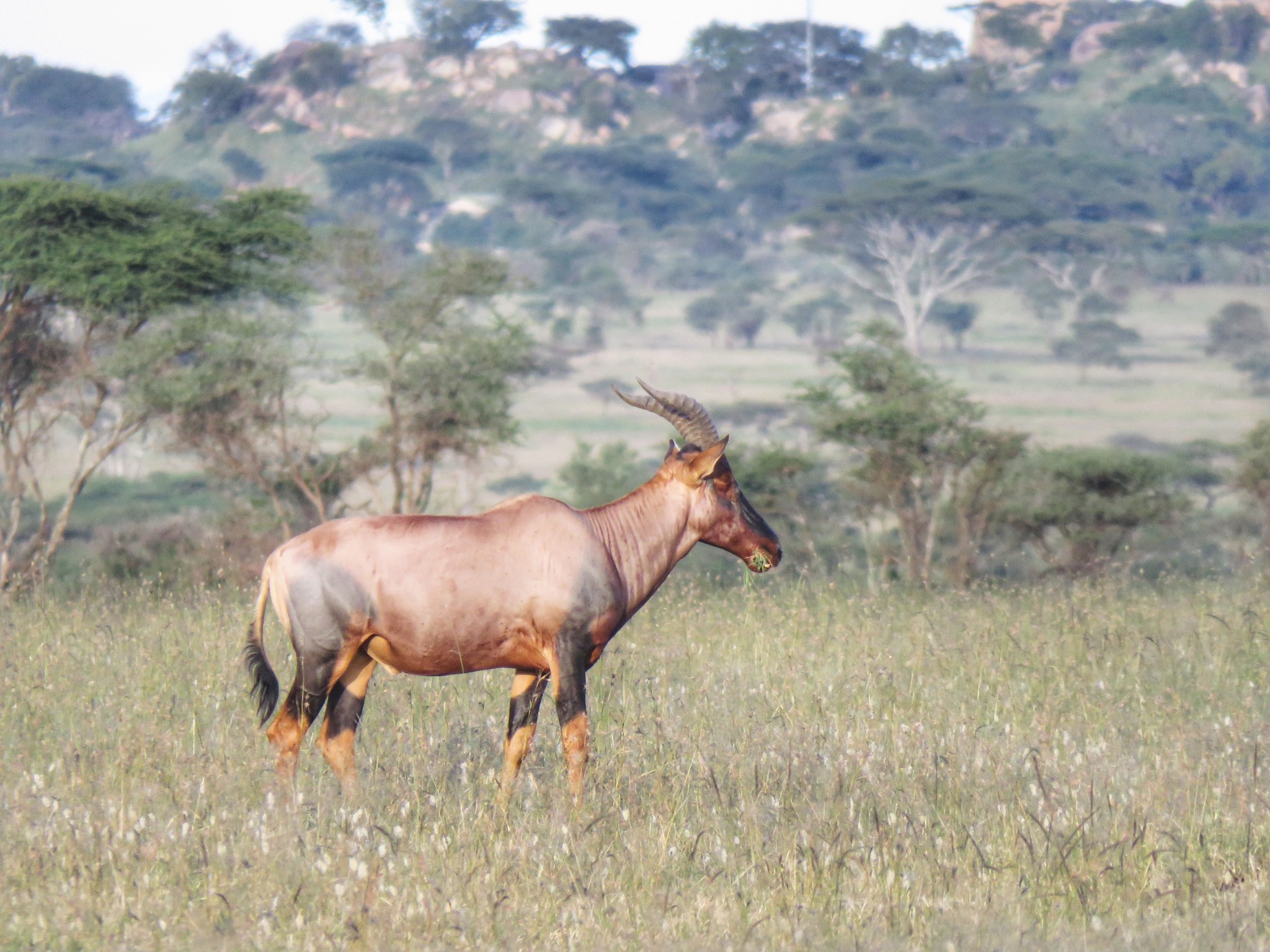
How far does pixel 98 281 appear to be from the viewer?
584 inches

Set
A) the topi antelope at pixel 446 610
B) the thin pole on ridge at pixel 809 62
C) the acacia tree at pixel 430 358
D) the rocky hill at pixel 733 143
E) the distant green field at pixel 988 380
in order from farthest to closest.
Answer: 1. the thin pole on ridge at pixel 809 62
2. the rocky hill at pixel 733 143
3. the distant green field at pixel 988 380
4. the acacia tree at pixel 430 358
5. the topi antelope at pixel 446 610

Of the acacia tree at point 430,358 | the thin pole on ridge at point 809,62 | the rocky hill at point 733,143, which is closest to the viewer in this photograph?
the acacia tree at point 430,358

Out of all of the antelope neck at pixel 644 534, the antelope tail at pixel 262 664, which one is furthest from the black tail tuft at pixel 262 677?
the antelope neck at pixel 644 534

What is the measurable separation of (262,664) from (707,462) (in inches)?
67.8

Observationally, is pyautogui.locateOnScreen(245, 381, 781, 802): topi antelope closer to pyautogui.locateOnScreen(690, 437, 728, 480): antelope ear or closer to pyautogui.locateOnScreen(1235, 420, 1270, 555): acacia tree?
pyautogui.locateOnScreen(690, 437, 728, 480): antelope ear

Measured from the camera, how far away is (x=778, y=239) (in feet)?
210

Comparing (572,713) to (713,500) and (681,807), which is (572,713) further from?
(713,500)

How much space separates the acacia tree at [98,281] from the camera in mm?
14891

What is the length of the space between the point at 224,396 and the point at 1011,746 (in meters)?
11.7

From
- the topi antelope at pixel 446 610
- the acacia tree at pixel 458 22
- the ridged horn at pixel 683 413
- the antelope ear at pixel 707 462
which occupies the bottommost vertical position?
the topi antelope at pixel 446 610

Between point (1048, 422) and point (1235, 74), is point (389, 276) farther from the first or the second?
point (1235, 74)

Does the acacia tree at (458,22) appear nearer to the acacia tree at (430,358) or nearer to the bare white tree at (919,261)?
the bare white tree at (919,261)

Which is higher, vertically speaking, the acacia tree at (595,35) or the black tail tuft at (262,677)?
the acacia tree at (595,35)

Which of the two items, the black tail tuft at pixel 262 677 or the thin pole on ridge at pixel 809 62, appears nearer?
the black tail tuft at pixel 262 677
